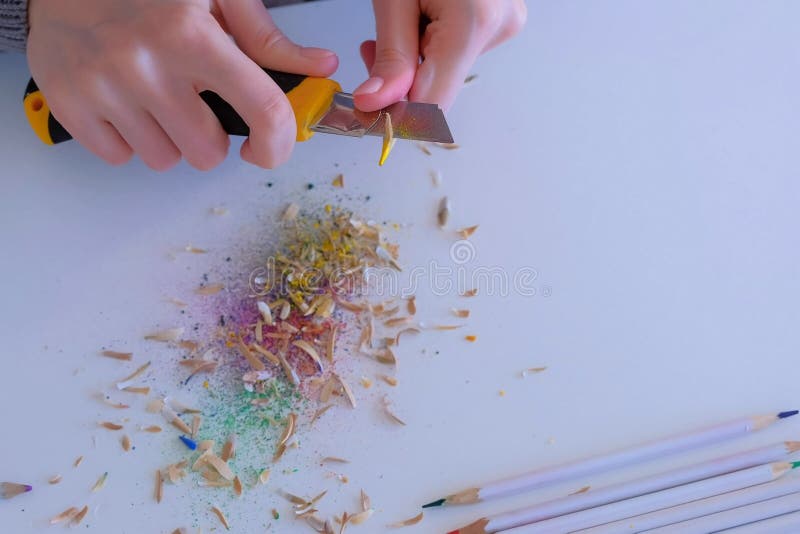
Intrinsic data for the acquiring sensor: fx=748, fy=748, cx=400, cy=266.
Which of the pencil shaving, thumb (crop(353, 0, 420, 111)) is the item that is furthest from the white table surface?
thumb (crop(353, 0, 420, 111))

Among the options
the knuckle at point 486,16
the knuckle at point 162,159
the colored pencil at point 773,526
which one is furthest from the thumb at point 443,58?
the colored pencil at point 773,526

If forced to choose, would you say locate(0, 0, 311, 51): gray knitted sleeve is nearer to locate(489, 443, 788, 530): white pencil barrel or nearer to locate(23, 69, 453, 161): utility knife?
locate(23, 69, 453, 161): utility knife

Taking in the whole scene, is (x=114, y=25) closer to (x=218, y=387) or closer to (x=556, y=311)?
(x=218, y=387)

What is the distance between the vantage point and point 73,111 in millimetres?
652

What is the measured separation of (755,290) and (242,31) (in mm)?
530

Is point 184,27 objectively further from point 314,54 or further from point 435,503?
point 435,503

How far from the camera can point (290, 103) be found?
24.4 inches

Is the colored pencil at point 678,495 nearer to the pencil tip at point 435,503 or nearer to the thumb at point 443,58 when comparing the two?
the pencil tip at point 435,503

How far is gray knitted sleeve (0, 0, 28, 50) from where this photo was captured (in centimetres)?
66

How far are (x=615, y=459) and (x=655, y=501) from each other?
45mm

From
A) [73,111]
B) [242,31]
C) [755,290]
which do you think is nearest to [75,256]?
[73,111]

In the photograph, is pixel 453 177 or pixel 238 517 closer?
pixel 238 517

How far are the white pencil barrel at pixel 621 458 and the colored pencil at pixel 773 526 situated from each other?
72mm

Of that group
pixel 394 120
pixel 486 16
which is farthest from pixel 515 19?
pixel 394 120
